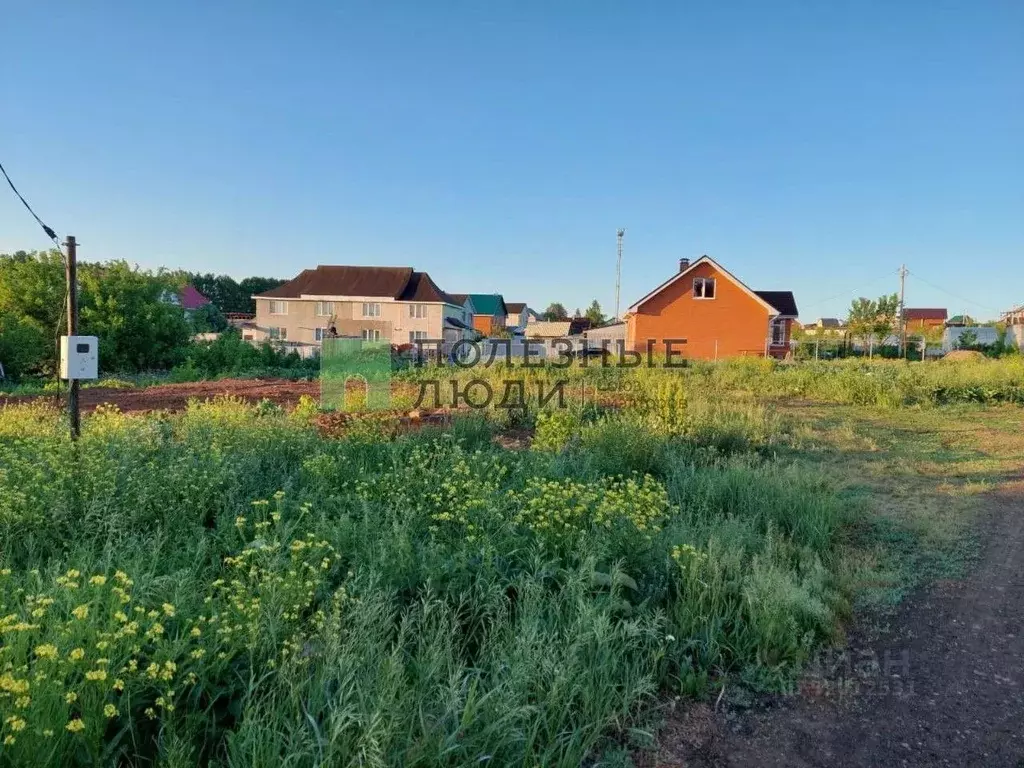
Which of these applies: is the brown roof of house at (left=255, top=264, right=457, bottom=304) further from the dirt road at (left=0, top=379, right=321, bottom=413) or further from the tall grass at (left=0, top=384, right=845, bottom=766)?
the tall grass at (left=0, top=384, right=845, bottom=766)

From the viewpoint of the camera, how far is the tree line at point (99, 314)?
15.2 metres

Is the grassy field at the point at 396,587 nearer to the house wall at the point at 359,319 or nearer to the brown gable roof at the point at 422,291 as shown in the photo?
the house wall at the point at 359,319

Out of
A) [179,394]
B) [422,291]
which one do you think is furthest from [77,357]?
[422,291]

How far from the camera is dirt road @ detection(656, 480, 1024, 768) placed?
7.18 feet

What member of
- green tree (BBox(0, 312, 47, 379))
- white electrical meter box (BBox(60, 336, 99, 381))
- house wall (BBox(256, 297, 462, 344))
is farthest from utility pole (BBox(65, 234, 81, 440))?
house wall (BBox(256, 297, 462, 344))

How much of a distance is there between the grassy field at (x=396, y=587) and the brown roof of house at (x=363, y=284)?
31.3 metres

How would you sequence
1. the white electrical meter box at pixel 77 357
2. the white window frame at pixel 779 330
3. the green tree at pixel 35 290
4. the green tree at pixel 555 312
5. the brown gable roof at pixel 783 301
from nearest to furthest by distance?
the white electrical meter box at pixel 77 357, the green tree at pixel 35 290, the white window frame at pixel 779 330, the brown gable roof at pixel 783 301, the green tree at pixel 555 312

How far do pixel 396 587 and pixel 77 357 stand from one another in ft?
11.7

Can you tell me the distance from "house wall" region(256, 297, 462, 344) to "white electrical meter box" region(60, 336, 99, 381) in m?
31.3

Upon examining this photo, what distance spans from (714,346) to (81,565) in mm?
25920

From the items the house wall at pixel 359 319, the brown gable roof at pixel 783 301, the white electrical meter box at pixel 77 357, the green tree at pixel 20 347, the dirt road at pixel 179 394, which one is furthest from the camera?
the house wall at pixel 359 319

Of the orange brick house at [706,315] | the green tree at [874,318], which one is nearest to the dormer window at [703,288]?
the orange brick house at [706,315]

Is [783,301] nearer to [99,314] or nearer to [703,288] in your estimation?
[703,288]

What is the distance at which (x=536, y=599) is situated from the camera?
2.62 metres
